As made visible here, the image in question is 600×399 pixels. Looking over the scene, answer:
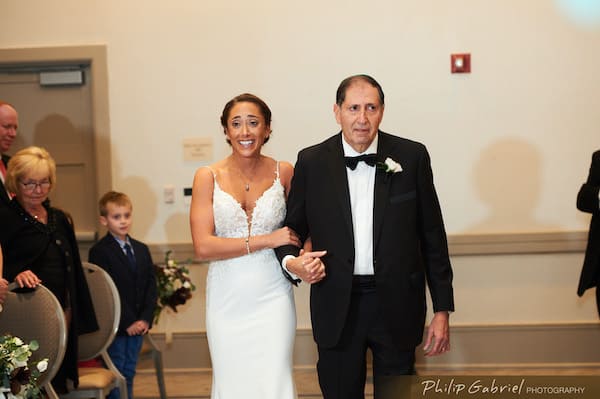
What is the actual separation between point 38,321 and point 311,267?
1830 millimetres

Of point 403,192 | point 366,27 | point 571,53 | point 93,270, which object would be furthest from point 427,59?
point 403,192

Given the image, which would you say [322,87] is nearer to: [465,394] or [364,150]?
[364,150]

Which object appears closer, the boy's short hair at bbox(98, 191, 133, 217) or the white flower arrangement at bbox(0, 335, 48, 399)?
the white flower arrangement at bbox(0, 335, 48, 399)

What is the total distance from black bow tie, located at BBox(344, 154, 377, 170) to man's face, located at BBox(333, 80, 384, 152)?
5 cm

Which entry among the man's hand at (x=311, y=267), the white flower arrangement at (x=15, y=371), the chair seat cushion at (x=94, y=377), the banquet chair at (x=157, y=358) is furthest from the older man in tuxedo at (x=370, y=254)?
the banquet chair at (x=157, y=358)

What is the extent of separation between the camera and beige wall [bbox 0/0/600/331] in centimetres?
711

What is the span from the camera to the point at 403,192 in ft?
11.9

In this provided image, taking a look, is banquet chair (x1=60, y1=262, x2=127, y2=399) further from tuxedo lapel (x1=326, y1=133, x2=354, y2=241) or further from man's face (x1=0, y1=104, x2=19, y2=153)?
tuxedo lapel (x1=326, y1=133, x2=354, y2=241)

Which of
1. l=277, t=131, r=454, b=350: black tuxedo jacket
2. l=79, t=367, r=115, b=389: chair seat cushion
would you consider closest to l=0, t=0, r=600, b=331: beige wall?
l=79, t=367, r=115, b=389: chair seat cushion

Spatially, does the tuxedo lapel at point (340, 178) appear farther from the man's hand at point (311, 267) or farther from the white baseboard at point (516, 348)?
the white baseboard at point (516, 348)

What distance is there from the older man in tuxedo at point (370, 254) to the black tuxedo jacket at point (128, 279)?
2302 mm

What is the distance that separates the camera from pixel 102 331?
5.28 metres

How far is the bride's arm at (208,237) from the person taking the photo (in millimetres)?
4090

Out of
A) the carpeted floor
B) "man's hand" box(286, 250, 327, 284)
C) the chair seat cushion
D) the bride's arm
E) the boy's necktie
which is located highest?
the bride's arm
